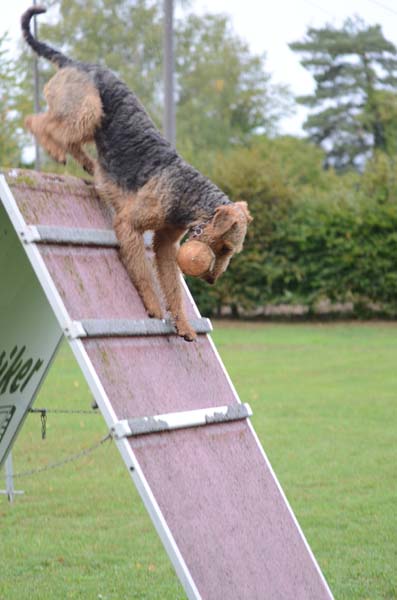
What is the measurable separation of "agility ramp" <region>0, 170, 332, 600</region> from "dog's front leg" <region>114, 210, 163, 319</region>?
46mm

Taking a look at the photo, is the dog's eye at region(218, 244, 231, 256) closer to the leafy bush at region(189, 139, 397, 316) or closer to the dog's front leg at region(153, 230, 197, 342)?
the dog's front leg at region(153, 230, 197, 342)

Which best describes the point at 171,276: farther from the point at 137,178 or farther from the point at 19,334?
the point at 19,334

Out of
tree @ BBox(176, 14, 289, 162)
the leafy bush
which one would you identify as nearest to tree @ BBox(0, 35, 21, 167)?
the leafy bush

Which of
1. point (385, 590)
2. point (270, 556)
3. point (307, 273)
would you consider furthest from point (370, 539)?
point (307, 273)

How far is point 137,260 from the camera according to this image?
15.6 feet

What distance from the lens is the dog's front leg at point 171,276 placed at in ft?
15.6

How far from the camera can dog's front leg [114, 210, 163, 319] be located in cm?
471

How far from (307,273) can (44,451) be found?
16.9m

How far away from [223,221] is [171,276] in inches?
21.9

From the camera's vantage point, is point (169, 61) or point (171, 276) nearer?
point (171, 276)

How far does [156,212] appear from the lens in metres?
4.63

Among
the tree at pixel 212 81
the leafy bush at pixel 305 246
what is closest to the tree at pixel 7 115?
the leafy bush at pixel 305 246

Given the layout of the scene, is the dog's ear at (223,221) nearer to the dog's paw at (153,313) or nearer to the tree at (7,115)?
the dog's paw at (153,313)

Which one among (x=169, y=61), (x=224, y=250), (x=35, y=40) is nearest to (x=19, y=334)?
(x=35, y=40)
